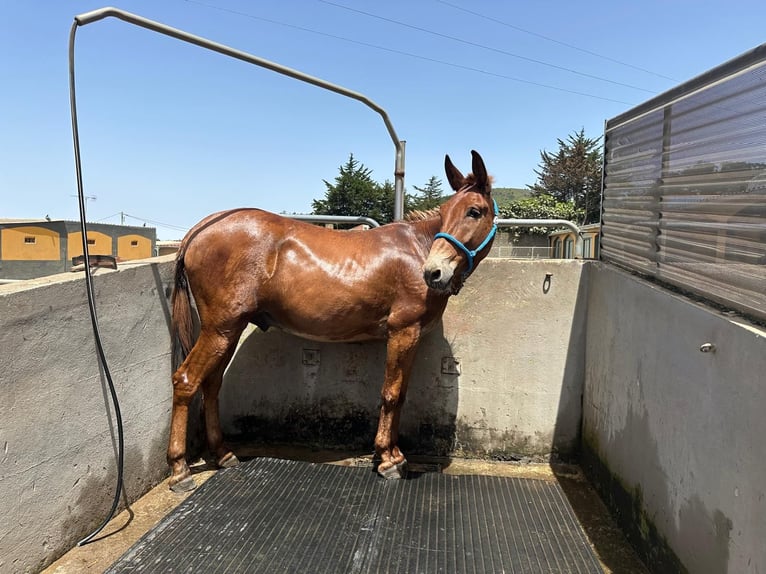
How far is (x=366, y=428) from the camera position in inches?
144

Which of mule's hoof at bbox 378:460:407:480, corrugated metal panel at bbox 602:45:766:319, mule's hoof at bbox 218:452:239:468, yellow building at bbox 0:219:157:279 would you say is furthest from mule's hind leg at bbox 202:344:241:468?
yellow building at bbox 0:219:157:279

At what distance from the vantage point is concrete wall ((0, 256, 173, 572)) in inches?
81.9

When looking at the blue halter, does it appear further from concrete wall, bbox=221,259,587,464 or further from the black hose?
the black hose

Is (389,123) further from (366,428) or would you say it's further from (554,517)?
(554,517)

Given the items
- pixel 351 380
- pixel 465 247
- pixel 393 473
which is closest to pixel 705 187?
pixel 465 247

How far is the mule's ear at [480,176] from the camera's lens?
2799mm

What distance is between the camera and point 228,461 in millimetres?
3256

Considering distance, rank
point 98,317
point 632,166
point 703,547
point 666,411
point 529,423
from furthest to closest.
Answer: point 529,423 → point 632,166 → point 98,317 → point 666,411 → point 703,547

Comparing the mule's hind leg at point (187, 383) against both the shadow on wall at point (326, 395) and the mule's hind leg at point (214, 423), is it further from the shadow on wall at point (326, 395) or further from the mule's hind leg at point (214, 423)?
the shadow on wall at point (326, 395)

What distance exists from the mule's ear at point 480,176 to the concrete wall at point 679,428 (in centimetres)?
91

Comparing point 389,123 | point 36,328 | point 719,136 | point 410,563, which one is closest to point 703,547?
point 410,563

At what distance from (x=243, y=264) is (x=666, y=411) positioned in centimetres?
232

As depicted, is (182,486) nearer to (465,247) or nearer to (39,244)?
(465,247)

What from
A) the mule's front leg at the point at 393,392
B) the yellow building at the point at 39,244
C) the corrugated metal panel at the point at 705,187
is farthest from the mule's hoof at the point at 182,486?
the yellow building at the point at 39,244
